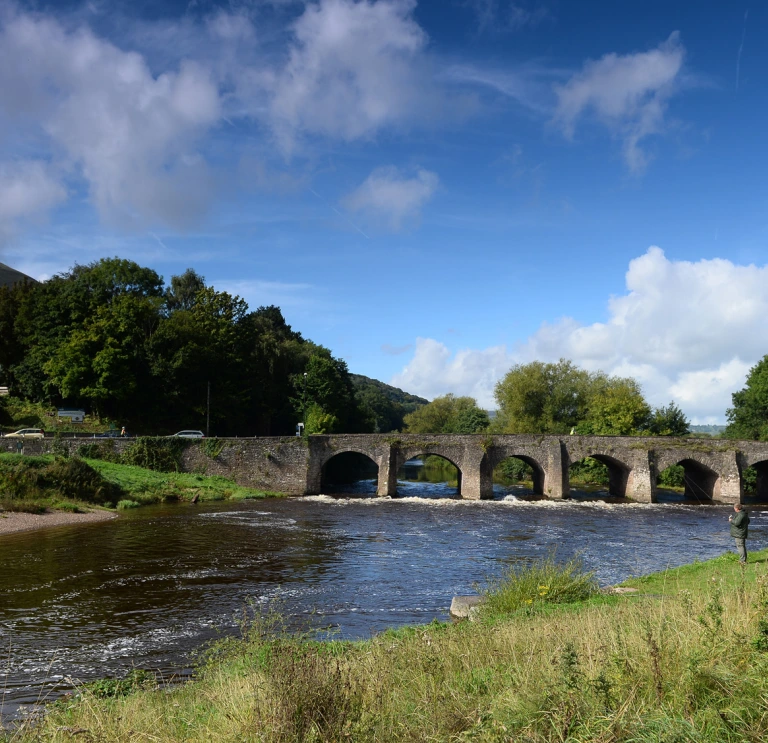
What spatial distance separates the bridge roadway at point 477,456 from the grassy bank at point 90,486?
1.82m

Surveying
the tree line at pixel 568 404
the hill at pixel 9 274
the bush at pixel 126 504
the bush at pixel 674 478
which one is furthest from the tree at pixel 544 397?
the hill at pixel 9 274

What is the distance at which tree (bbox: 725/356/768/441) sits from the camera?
5597cm

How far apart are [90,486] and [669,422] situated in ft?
163

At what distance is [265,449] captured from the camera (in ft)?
143

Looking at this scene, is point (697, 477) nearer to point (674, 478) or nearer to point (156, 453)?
point (674, 478)

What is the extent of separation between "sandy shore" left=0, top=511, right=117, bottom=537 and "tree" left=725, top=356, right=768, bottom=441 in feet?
168

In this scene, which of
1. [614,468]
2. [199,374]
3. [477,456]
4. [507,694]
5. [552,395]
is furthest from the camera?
[552,395]

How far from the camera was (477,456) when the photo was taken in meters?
42.5

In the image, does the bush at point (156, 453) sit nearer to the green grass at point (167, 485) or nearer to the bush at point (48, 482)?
the green grass at point (167, 485)

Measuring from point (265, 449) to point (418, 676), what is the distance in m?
38.2

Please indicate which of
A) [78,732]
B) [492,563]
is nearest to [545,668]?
[78,732]

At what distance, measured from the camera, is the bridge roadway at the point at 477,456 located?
42.2 m

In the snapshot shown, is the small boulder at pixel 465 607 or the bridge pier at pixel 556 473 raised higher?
the bridge pier at pixel 556 473

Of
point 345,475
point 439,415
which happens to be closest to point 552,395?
point 345,475
